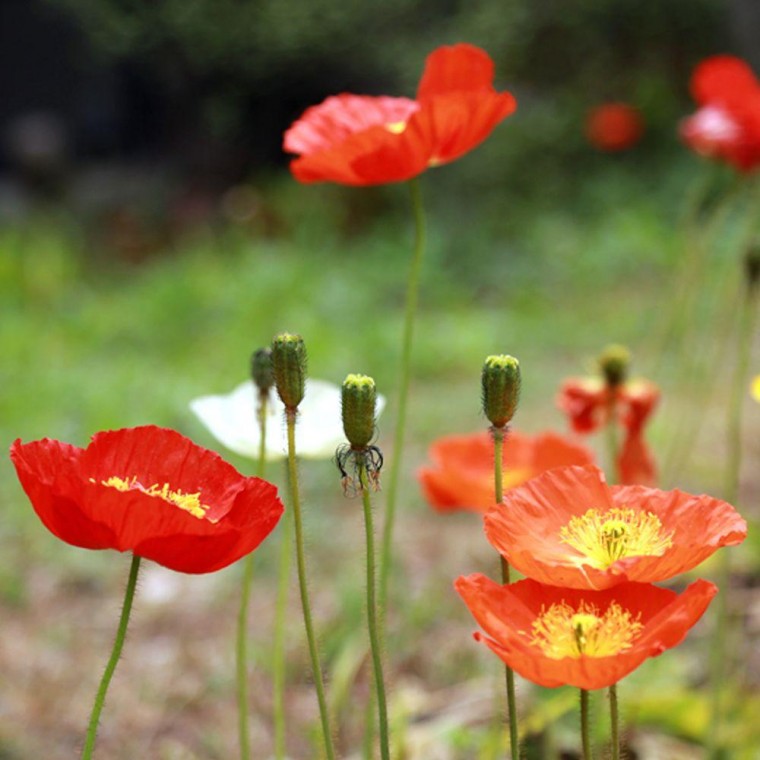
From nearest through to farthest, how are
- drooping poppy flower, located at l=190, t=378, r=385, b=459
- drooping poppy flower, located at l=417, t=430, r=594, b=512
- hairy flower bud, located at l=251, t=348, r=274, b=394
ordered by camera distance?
hairy flower bud, located at l=251, t=348, r=274, b=394 → drooping poppy flower, located at l=190, t=378, r=385, b=459 → drooping poppy flower, located at l=417, t=430, r=594, b=512

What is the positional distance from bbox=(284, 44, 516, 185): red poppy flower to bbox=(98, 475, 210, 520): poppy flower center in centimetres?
36

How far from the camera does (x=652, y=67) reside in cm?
786

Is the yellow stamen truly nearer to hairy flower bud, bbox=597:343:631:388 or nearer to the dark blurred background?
hairy flower bud, bbox=597:343:631:388

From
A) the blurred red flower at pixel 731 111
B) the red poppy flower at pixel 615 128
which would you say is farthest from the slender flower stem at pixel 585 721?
the red poppy flower at pixel 615 128

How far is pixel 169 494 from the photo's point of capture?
0.87 m

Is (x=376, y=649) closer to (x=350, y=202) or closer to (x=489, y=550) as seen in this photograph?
(x=489, y=550)

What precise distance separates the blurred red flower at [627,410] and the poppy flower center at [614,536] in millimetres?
548

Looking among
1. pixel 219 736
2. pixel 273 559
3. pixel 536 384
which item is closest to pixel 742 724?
pixel 219 736

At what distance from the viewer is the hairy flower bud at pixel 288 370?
80cm

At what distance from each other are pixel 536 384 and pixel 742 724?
2.27 meters

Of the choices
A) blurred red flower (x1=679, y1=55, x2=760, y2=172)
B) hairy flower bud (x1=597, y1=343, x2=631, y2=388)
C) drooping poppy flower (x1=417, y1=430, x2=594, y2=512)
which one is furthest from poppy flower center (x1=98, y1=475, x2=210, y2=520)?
blurred red flower (x1=679, y1=55, x2=760, y2=172)

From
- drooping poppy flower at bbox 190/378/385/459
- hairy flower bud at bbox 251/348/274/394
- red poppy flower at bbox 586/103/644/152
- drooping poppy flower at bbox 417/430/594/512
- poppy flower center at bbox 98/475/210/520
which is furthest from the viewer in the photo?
red poppy flower at bbox 586/103/644/152

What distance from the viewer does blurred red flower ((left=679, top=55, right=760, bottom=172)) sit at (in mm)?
1875

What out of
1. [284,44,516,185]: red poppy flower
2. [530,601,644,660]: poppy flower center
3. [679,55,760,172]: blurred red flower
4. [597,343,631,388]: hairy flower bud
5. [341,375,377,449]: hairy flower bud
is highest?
[679,55,760,172]: blurred red flower
